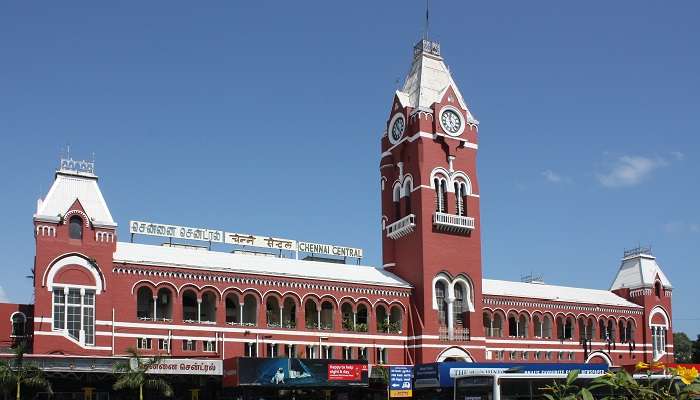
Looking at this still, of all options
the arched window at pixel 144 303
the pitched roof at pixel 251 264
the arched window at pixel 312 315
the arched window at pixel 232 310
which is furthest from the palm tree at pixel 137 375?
the arched window at pixel 312 315

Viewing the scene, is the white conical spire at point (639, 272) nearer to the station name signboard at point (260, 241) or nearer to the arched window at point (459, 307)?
the arched window at point (459, 307)

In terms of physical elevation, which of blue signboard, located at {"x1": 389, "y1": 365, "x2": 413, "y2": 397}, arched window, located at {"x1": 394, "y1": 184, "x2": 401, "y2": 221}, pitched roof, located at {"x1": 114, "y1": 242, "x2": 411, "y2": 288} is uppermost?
arched window, located at {"x1": 394, "y1": 184, "x2": 401, "y2": 221}

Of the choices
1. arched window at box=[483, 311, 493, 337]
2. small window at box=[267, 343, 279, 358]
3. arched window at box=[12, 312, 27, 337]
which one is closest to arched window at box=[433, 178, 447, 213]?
arched window at box=[483, 311, 493, 337]

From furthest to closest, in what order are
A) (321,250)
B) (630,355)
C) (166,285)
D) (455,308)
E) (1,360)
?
1. (630,355)
2. (321,250)
3. (455,308)
4. (166,285)
5. (1,360)

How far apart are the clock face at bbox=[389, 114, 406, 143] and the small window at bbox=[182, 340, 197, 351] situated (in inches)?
1069

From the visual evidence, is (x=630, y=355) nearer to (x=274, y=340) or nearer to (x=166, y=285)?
(x=274, y=340)

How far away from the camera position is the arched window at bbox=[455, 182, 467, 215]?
73.4 metres

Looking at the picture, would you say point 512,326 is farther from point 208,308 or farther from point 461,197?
point 208,308

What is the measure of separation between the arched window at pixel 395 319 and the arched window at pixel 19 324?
93.7 feet

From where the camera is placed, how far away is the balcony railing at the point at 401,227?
234 feet

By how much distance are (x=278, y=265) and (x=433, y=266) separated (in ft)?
43.4

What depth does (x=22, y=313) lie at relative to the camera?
5875cm

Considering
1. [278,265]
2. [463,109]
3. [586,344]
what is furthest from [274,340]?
[586,344]

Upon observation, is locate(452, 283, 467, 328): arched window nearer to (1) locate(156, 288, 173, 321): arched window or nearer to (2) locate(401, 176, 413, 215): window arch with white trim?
(2) locate(401, 176, 413, 215): window arch with white trim
